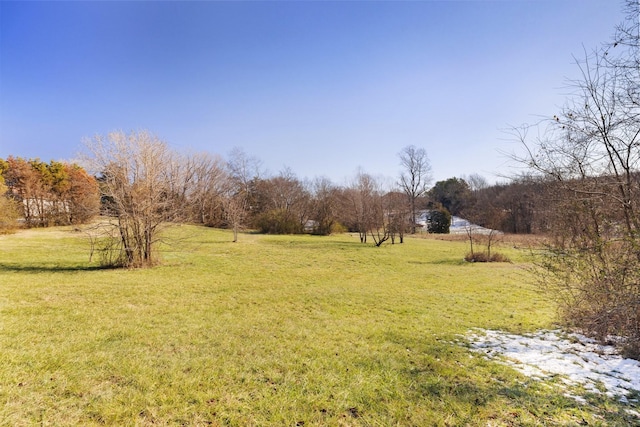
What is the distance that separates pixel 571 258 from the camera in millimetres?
4719

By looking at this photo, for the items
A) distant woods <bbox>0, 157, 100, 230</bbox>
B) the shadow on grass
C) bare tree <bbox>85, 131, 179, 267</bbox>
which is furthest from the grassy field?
distant woods <bbox>0, 157, 100, 230</bbox>

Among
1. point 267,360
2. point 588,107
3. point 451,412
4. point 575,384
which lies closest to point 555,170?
point 588,107

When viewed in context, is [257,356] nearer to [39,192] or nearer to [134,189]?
[134,189]

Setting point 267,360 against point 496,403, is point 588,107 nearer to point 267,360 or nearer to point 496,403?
point 496,403

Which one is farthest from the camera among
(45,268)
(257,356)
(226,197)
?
(226,197)

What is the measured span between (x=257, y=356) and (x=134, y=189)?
921cm

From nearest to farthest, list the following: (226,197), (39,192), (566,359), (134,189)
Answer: (566,359) < (134,189) < (39,192) < (226,197)

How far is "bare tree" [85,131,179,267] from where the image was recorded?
10.1m

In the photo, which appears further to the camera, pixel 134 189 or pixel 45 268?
pixel 134 189

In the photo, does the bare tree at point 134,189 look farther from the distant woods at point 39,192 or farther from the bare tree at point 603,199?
the distant woods at point 39,192

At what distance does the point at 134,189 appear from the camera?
34.6 feet

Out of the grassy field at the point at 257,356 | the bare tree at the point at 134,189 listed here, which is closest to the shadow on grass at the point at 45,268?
the grassy field at the point at 257,356

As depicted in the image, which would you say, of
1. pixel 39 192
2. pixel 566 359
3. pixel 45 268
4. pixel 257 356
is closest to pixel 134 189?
pixel 45 268

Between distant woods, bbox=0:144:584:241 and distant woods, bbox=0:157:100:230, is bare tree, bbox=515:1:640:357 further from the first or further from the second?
distant woods, bbox=0:157:100:230
